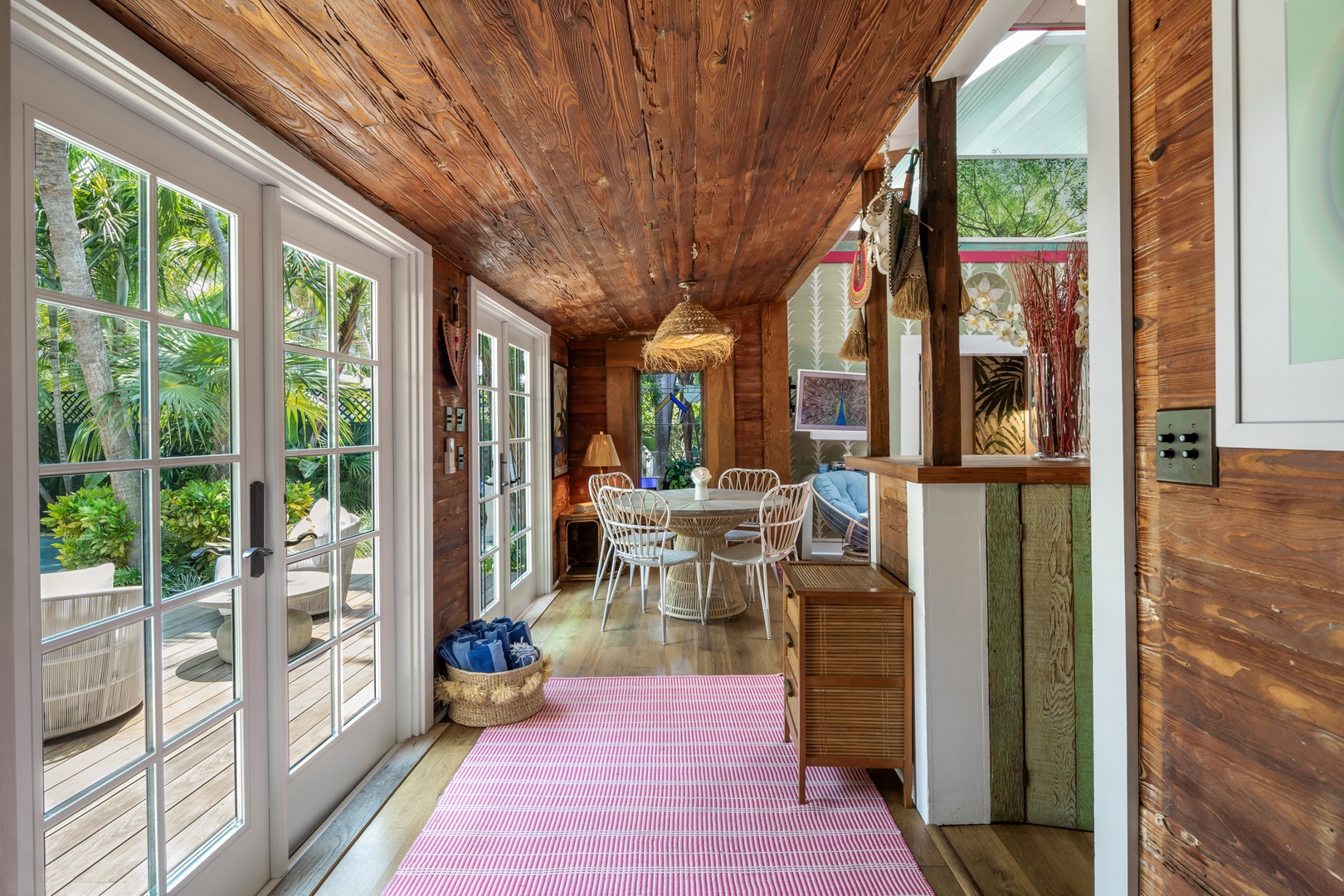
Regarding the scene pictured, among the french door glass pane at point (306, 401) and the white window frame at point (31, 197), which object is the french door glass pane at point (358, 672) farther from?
the french door glass pane at point (306, 401)

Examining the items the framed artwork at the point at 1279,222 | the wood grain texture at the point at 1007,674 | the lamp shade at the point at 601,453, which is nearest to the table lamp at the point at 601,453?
the lamp shade at the point at 601,453

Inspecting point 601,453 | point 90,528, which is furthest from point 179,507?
point 601,453

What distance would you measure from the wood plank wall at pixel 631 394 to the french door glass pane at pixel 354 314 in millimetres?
3382

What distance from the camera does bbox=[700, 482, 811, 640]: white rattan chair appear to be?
12.4ft

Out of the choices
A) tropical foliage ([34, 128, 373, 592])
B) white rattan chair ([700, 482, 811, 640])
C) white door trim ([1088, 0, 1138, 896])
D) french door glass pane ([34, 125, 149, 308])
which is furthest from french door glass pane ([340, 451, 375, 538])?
white door trim ([1088, 0, 1138, 896])

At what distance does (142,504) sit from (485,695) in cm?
160

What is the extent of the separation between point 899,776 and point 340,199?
2.62m

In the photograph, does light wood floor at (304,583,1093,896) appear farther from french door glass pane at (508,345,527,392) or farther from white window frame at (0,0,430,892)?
french door glass pane at (508,345,527,392)

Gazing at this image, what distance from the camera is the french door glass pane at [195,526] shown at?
4.70 ft

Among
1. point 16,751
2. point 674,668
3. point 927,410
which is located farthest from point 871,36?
point 674,668

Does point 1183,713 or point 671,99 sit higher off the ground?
point 671,99

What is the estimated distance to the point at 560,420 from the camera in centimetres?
529

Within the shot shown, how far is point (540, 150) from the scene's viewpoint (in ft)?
6.27

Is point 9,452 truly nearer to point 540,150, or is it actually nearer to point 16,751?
point 16,751
